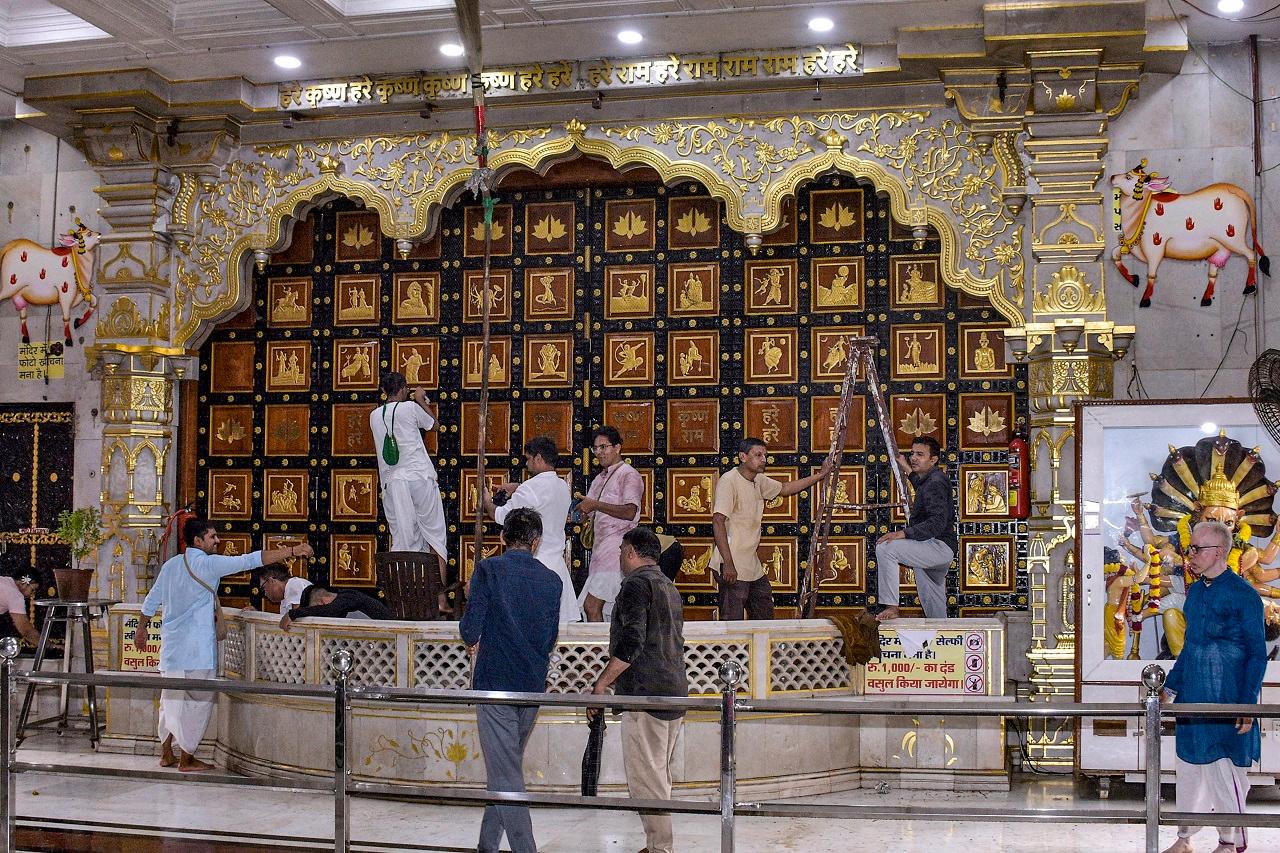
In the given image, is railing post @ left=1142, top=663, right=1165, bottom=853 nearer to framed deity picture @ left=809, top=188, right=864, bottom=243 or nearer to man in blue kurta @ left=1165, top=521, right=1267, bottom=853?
man in blue kurta @ left=1165, top=521, right=1267, bottom=853

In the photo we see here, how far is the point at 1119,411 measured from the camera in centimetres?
855

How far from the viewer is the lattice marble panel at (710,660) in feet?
28.1

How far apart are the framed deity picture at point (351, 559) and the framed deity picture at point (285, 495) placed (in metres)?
0.40

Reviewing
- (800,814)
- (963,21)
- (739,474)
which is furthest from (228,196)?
(800,814)

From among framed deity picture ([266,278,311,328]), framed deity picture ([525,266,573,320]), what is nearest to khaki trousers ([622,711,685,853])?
framed deity picture ([525,266,573,320])

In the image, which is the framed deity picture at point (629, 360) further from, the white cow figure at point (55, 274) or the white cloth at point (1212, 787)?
the white cloth at point (1212, 787)

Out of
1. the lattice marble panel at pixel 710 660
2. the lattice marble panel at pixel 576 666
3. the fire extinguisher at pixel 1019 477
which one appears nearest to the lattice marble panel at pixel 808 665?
the lattice marble panel at pixel 710 660

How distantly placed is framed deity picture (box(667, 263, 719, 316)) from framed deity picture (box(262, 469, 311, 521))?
344cm

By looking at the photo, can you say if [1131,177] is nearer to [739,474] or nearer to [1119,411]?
[1119,411]

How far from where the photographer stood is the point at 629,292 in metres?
11.1

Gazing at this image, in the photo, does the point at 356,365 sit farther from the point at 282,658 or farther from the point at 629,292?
the point at 282,658

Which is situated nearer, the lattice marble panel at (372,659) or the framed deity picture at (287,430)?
the lattice marble panel at (372,659)

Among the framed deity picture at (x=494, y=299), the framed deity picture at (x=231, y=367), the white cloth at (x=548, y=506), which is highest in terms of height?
the framed deity picture at (x=494, y=299)

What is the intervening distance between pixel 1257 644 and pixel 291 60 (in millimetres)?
7734
